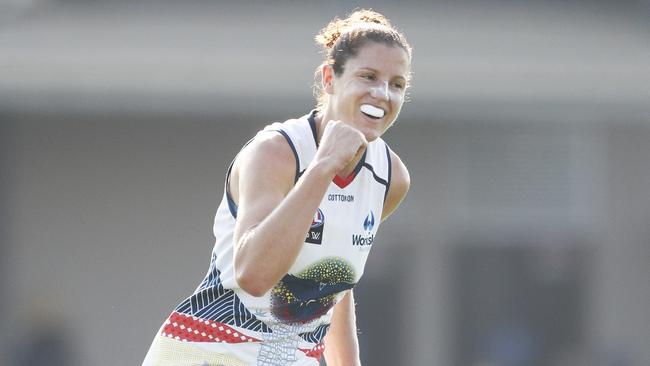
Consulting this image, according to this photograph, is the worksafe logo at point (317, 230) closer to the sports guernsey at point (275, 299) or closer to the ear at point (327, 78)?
the sports guernsey at point (275, 299)

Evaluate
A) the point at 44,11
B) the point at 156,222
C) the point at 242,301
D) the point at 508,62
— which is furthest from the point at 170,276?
the point at 242,301

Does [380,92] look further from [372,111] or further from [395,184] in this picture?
[395,184]

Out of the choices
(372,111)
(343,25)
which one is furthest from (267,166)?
(343,25)

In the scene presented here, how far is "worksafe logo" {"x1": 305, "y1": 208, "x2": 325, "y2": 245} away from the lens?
374 cm

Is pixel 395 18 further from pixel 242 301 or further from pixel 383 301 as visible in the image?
pixel 242 301

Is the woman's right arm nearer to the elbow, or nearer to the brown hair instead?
the elbow

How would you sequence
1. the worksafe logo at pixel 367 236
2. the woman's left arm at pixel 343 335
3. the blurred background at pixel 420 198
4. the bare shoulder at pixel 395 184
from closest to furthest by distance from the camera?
the worksafe logo at pixel 367 236 < the bare shoulder at pixel 395 184 < the woman's left arm at pixel 343 335 < the blurred background at pixel 420 198

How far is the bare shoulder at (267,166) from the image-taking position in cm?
355

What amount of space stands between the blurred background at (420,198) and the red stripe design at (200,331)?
779 cm

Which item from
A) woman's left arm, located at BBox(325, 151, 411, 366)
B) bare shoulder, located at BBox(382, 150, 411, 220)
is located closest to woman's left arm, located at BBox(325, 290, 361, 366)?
woman's left arm, located at BBox(325, 151, 411, 366)

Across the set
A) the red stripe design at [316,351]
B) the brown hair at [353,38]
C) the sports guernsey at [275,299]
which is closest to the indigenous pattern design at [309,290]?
the sports guernsey at [275,299]

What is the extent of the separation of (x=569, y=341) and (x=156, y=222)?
13.5 feet

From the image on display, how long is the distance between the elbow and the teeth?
591mm

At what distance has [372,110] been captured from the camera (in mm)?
3635
